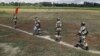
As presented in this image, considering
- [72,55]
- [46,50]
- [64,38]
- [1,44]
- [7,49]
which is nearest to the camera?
[72,55]

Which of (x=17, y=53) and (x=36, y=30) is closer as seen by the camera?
(x=17, y=53)

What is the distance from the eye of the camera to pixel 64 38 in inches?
1529

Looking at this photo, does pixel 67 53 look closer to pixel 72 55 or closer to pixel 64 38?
pixel 72 55

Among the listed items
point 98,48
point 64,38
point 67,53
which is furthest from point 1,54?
point 64,38

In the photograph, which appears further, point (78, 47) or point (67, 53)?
point (78, 47)

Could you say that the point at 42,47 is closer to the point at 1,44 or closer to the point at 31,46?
the point at 31,46

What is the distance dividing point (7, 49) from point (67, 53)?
19.9ft

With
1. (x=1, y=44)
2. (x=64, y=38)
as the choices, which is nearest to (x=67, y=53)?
(x=1, y=44)

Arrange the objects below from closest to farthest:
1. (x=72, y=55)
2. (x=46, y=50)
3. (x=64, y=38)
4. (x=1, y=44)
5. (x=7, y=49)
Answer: (x=72, y=55) < (x=46, y=50) < (x=7, y=49) < (x=1, y=44) < (x=64, y=38)

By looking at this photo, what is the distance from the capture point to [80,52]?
2720 centimetres

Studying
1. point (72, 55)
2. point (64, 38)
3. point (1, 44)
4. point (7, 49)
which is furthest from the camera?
point (64, 38)

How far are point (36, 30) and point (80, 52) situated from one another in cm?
1357

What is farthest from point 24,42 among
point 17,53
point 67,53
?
point 67,53

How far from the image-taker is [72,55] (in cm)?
2639
